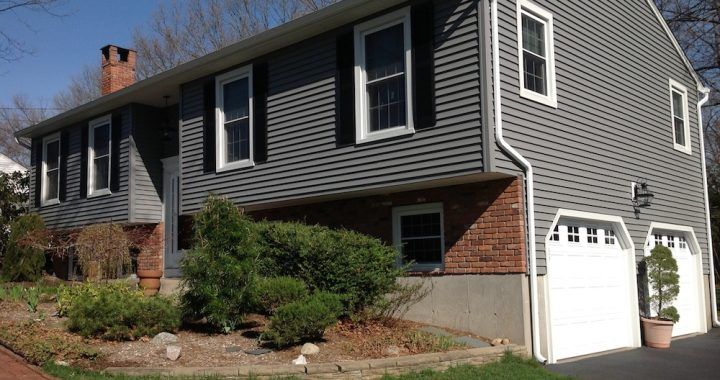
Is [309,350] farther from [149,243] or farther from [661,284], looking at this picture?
[149,243]

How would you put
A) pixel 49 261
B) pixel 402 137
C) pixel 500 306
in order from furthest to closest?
pixel 49 261 < pixel 402 137 < pixel 500 306

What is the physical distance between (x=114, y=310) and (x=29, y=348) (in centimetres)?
114

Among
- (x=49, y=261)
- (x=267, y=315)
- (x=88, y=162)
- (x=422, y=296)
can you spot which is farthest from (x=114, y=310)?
(x=49, y=261)

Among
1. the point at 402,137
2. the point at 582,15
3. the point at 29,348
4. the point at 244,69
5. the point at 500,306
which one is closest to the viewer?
the point at 29,348

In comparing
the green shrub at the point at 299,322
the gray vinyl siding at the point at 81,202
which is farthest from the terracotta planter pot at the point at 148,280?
the green shrub at the point at 299,322

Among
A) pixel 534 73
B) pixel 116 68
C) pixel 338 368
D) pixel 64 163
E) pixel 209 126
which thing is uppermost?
pixel 116 68

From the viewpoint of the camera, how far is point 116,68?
1902 centimetres

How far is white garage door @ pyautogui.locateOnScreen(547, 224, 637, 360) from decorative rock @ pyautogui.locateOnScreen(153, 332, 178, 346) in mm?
5214

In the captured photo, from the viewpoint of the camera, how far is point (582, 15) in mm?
11898

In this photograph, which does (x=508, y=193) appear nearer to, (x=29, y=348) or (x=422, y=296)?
(x=422, y=296)

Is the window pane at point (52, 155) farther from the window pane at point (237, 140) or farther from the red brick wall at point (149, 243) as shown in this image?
the window pane at point (237, 140)

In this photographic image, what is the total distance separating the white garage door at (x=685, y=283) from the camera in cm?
1393

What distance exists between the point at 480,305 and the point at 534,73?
3.62m

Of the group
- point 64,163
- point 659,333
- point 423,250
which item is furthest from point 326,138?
point 64,163
